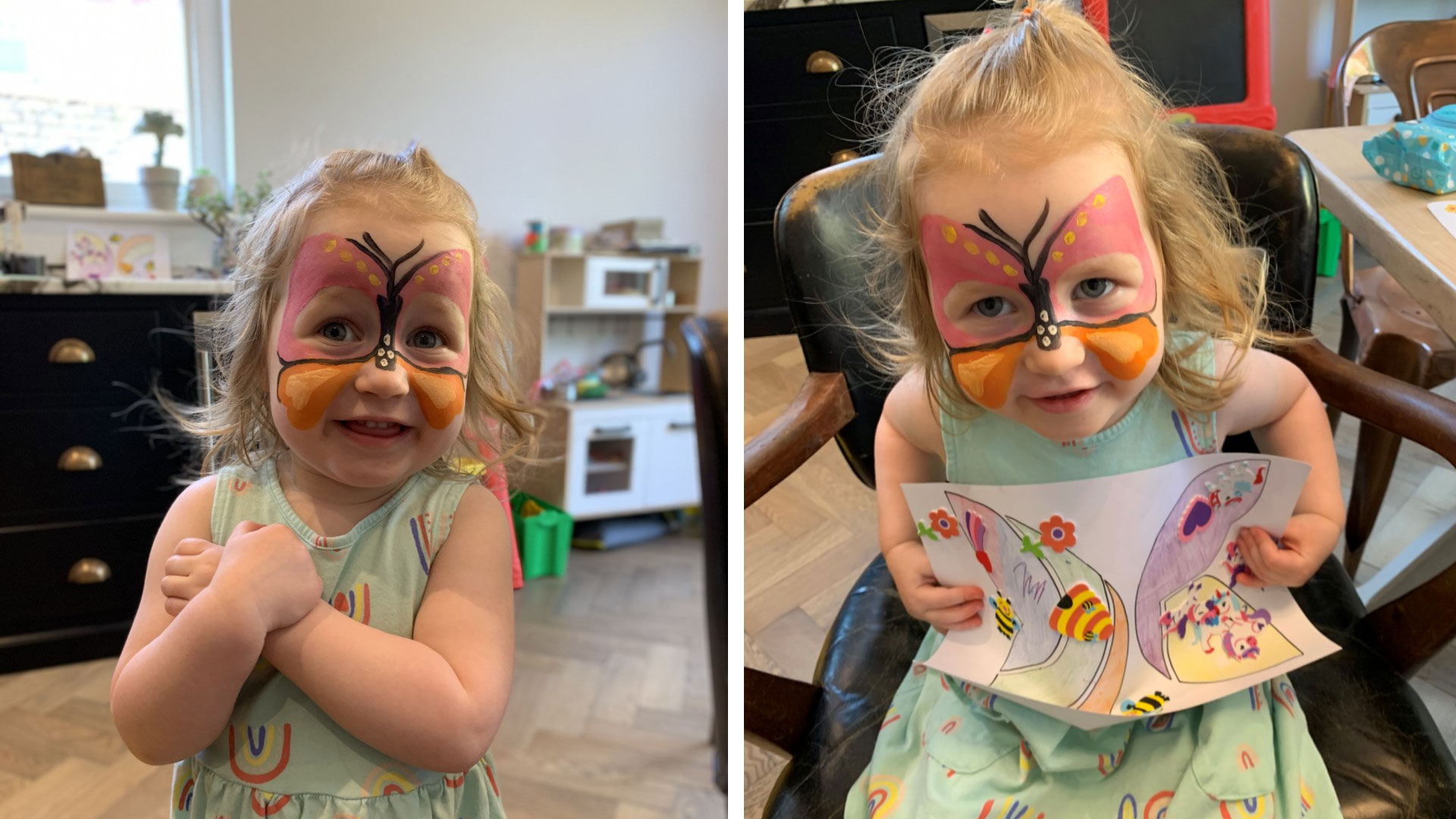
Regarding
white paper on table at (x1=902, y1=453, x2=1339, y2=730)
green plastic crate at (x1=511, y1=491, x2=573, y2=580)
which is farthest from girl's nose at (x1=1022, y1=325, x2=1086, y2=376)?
green plastic crate at (x1=511, y1=491, x2=573, y2=580)

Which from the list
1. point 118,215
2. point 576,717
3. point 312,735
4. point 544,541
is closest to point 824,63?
point 312,735

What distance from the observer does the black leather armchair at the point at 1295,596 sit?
1.99ft

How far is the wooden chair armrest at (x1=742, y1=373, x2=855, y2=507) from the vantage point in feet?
2.29

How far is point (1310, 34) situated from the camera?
27.4 inches

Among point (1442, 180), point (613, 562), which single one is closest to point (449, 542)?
point (1442, 180)

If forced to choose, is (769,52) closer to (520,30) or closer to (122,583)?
(520,30)

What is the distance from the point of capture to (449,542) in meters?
0.46

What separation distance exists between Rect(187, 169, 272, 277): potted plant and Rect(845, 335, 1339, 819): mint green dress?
1.99 ft

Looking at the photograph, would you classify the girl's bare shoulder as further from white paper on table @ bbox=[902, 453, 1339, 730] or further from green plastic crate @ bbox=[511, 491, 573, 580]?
green plastic crate @ bbox=[511, 491, 573, 580]

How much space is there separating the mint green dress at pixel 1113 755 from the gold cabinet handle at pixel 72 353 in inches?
28.1

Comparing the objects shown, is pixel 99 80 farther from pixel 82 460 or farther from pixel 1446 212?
pixel 1446 212

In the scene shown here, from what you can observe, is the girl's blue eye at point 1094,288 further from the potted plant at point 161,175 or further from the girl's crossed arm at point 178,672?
the potted plant at point 161,175

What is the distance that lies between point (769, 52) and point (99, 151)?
1331 mm

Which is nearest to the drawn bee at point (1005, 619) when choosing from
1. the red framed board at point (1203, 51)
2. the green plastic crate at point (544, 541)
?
the red framed board at point (1203, 51)
